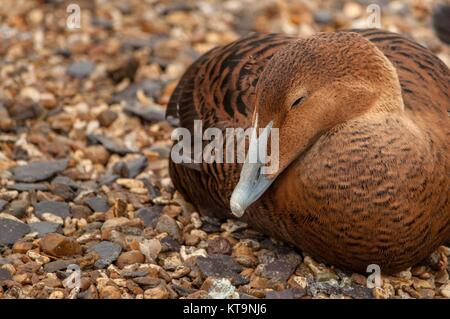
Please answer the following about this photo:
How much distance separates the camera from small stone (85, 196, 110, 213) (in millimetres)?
4559

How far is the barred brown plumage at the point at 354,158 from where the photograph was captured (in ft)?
11.8

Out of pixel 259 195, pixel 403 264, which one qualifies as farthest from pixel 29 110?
pixel 403 264

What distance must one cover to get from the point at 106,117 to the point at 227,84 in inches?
57.5

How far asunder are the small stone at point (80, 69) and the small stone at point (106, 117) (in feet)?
2.04

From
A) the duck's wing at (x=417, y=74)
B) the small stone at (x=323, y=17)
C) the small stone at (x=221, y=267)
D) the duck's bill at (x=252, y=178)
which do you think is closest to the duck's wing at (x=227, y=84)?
the duck's bill at (x=252, y=178)

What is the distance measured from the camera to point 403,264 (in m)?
3.81

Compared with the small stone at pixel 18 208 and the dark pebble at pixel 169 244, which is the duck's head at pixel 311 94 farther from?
the small stone at pixel 18 208

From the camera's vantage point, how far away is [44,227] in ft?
14.1

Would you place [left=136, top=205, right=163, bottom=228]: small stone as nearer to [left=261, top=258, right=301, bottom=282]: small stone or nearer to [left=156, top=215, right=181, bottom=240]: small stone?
[left=156, top=215, right=181, bottom=240]: small stone

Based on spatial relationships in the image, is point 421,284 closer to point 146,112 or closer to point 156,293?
point 156,293

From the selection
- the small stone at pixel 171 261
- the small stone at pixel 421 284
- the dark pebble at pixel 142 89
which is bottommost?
the small stone at pixel 421 284

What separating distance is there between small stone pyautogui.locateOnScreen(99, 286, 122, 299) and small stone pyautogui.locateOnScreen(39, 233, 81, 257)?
15.3 inches

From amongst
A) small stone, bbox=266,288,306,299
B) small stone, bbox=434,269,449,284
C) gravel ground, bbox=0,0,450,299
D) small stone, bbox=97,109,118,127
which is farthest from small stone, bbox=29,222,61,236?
small stone, bbox=434,269,449,284

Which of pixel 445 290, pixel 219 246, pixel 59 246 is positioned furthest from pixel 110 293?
pixel 445 290
